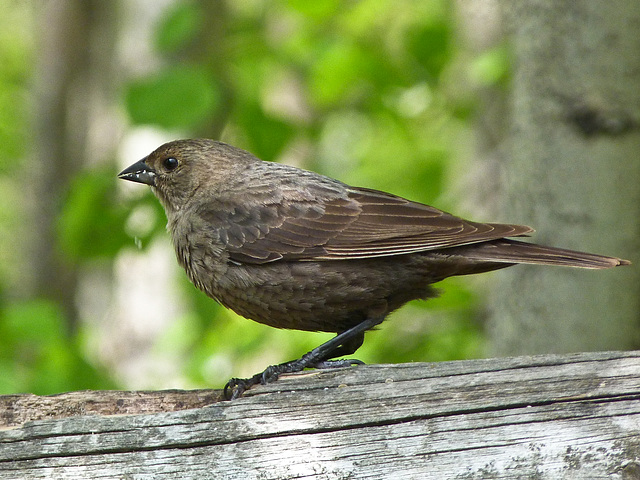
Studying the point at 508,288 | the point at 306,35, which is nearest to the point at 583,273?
the point at 508,288

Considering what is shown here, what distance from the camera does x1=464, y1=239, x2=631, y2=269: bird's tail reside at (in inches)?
123

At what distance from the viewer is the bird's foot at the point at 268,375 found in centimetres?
291

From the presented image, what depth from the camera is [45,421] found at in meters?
2.68

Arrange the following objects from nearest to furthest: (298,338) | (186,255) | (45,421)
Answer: (45,421) → (186,255) → (298,338)

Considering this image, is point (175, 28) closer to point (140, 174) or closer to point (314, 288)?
point (140, 174)

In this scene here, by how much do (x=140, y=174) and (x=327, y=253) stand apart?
1.51m

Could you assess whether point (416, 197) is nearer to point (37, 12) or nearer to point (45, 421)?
point (45, 421)

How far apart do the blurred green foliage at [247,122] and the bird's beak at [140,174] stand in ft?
0.93

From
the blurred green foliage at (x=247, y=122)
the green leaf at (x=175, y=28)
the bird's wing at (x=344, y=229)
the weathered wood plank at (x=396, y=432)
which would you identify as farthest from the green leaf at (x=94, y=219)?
the weathered wood plank at (x=396, y=432)

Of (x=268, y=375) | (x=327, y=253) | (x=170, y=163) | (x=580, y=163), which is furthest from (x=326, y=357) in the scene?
(x=580, y=163)

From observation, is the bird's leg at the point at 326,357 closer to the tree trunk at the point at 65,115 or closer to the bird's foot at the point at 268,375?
the bird's foot at the point at 268,375

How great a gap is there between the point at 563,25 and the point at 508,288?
5.20ft

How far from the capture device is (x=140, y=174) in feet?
14.9

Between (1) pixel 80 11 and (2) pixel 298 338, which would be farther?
(1) pixel 80 11
